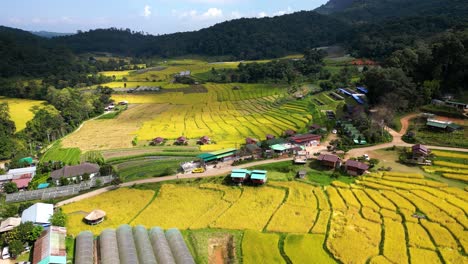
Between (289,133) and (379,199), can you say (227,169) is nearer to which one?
(289,133)

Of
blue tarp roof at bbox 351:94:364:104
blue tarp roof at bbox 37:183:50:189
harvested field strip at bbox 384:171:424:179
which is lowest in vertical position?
blue tarp roof at bbox 37:183:50:189

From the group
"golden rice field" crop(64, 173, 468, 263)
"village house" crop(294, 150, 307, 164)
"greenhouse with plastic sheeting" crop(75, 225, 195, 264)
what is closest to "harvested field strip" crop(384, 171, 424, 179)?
"golden rice field" crop(64, 173, 468, 263)

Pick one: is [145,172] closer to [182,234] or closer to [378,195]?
[182,234]

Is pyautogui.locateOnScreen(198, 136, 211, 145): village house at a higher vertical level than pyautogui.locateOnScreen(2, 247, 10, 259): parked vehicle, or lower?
higher

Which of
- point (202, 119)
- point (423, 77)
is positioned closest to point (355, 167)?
point (423, 77)

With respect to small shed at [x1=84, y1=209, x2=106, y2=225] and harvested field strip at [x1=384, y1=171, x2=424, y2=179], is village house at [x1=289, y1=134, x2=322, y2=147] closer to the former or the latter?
harvested field strip at [x1=384, y1=171, x2=424, y2=179]

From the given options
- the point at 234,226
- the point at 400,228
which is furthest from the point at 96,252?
the point at 400,228

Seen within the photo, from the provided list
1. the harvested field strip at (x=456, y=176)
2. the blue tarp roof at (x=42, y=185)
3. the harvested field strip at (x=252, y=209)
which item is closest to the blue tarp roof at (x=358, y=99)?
the harvested field strip at (x=456, y=176)

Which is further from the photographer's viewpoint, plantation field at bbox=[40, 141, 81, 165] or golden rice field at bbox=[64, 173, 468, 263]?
plantation field at bbox=[40, 141, 81, 165]
